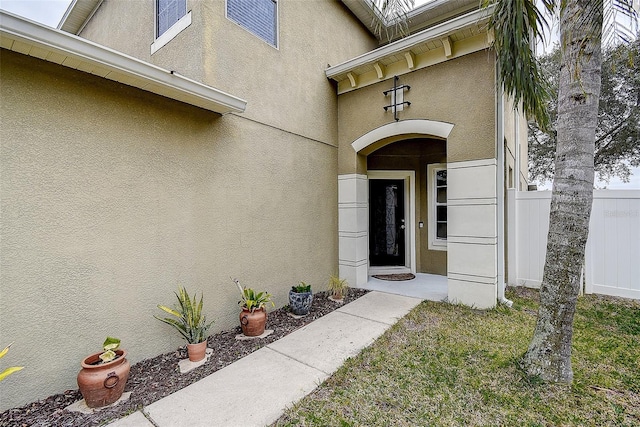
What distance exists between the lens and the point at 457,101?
16.5 feet

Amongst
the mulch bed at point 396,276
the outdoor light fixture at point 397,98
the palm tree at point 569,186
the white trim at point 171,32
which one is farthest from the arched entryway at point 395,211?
the white trim at point 171,32

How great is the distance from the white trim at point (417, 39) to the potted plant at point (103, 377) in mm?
5932

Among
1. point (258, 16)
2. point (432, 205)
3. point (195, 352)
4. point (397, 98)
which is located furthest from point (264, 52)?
point (432, 205)

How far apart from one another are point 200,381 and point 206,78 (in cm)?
388

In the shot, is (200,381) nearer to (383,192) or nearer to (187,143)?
(187,143)

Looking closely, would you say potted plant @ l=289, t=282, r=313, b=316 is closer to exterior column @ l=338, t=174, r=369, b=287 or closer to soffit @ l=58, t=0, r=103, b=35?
exterior column @ l=338, t=174, r=369, b=287

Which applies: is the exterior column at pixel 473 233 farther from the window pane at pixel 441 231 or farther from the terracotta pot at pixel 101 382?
the terracotta pot at pixel 101 382

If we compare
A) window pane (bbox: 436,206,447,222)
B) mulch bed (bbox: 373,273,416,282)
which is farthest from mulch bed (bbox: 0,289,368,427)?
window pane (bbox: 436,206,447,222)

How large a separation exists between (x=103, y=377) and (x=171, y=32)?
16.5 ft

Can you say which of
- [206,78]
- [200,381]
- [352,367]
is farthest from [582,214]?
[206,78]

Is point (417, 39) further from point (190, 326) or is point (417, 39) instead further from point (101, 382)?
point (101, 382)

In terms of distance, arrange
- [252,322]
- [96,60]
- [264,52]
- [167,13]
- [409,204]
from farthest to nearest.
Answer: [409,204] → [167,13] → [264,52] → [252,322] → [96,60]

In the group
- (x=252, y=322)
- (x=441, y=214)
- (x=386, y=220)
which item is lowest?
(x=252, y=322)

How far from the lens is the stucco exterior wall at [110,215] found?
2.66 metres
